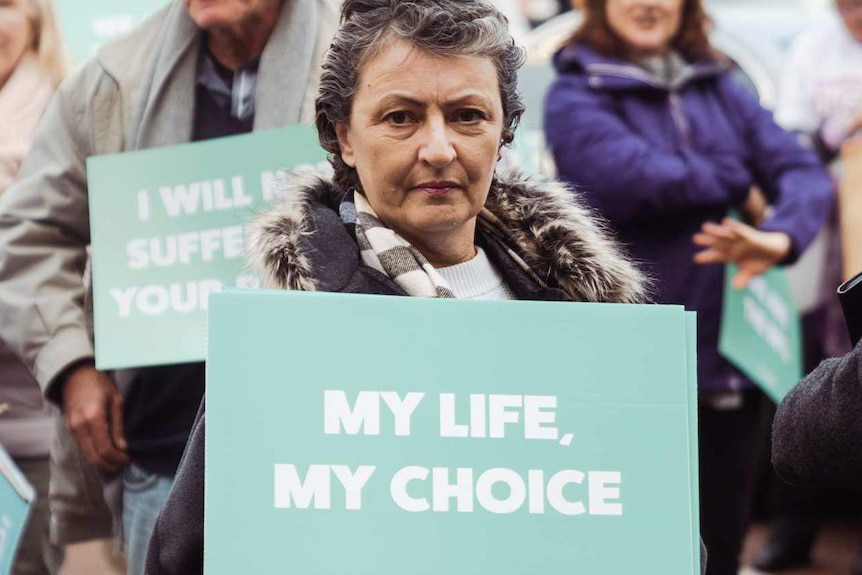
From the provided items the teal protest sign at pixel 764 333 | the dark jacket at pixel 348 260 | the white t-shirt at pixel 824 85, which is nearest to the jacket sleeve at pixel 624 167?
the teal protest sign at pixel 764 333

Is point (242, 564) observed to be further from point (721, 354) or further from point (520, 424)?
point (721, 354)

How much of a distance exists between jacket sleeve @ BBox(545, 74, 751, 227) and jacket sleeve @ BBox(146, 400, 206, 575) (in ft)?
6.76

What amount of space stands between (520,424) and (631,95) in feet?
7.91

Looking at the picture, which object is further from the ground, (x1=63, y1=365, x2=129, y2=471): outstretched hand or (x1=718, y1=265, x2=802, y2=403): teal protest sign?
(x1=718, y1=265, x2=802, y2=403): teal protest sign

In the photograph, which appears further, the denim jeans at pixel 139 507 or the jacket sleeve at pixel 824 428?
the denim jeans at pixel 139 507

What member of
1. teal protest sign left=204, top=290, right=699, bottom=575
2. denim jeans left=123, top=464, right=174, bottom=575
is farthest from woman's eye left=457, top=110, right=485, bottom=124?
denim jeans left=123, top=464, right=174, bottom=575

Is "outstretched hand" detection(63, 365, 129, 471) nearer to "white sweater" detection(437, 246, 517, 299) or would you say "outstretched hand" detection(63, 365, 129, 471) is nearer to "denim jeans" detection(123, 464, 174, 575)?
"denim jeans" detection(123, 464, 174, 575)

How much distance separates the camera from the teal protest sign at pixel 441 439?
7.03 ft

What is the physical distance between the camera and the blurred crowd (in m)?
2.60

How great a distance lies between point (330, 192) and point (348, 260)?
24cm

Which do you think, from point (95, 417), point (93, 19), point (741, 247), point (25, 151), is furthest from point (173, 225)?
point (741, 247)

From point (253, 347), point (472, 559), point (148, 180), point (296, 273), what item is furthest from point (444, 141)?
point (148, 180)

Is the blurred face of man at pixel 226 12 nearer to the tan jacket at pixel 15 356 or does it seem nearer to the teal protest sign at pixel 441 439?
the tan jacket at pixel 15 356

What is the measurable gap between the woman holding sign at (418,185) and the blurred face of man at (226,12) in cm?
95
